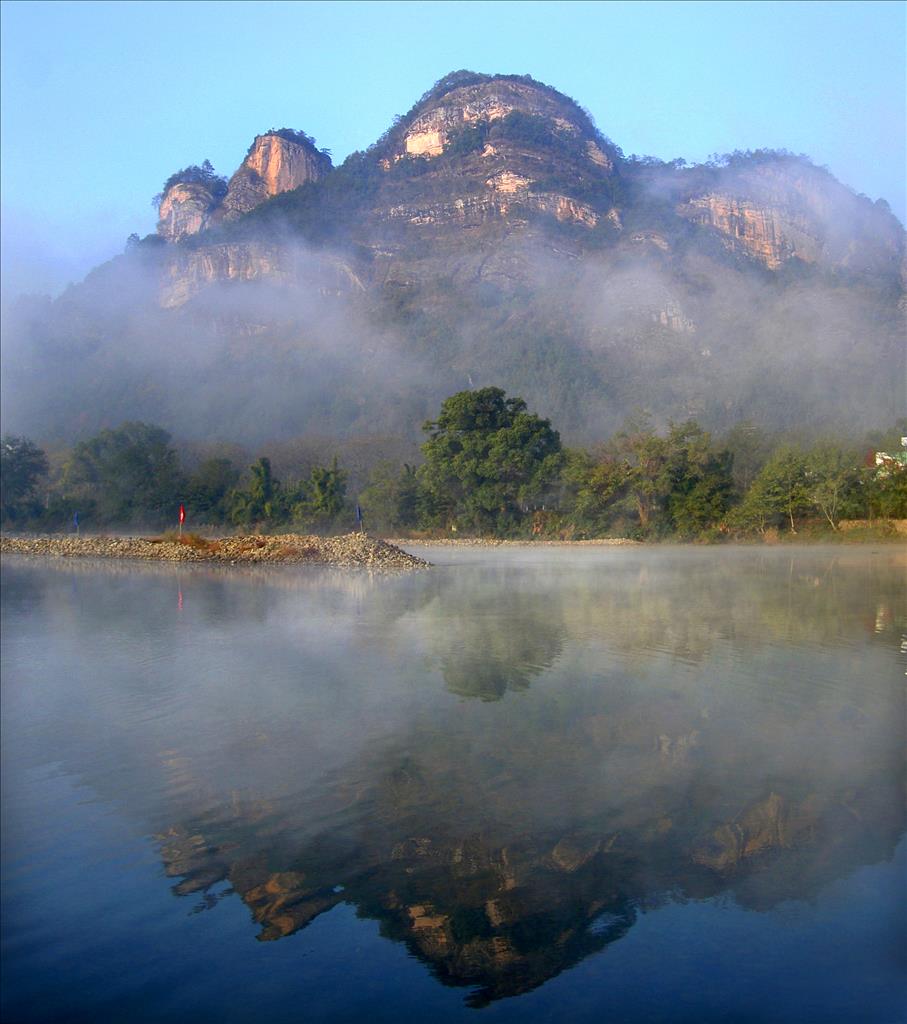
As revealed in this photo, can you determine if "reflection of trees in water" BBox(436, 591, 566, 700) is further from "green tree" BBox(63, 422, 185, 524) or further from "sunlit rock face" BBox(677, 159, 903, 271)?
"sunlit rock face" BBox(677, 159, 903, 271)

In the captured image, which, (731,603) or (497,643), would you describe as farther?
(731,603)

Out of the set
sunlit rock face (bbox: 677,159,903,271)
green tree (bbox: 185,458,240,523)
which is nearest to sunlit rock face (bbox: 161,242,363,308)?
sunlit rock face (bbox: 677,159,903,271)

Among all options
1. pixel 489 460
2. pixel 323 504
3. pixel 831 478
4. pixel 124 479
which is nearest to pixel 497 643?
pixel 831 478

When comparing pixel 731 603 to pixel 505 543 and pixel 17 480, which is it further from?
pixel 17 480

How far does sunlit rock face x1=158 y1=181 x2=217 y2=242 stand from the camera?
104 meters

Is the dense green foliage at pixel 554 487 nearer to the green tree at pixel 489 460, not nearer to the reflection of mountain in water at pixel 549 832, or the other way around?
the green tree at pixel 489 460

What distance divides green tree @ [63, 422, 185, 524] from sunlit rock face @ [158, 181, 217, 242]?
229 feet

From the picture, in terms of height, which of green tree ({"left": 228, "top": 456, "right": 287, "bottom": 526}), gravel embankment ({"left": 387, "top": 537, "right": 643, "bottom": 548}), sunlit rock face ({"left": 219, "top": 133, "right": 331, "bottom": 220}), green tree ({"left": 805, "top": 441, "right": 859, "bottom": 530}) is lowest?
gravel embankment ({"left": 387, "top": 537, "right": 643, "bottom": 548})

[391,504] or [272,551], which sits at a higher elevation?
[391,504]

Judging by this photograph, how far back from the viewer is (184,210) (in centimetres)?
10506

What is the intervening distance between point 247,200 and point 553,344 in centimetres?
5382

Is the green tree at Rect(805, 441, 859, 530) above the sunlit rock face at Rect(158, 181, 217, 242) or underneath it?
underneath

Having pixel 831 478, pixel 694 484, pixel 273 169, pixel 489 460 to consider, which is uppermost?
pixel 273 169

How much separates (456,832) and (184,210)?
11120 cm
